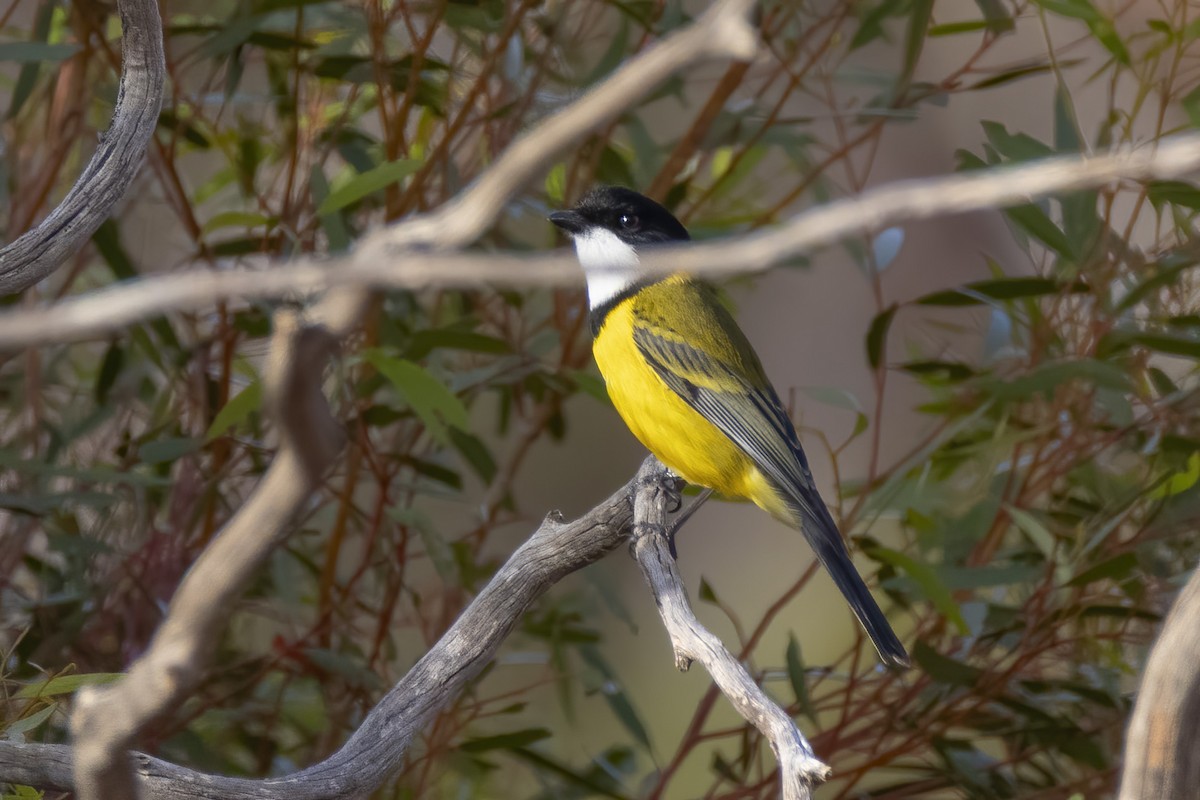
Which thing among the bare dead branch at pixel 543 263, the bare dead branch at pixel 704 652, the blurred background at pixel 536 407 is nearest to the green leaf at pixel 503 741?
the blurred background at pixel 536 407

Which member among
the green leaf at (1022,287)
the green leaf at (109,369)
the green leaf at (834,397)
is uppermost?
the green leaf at (1022,287)

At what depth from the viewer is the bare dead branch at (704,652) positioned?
2.80ft

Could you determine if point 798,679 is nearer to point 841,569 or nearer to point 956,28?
point 841,569

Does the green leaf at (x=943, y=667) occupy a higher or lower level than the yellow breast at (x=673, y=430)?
lower

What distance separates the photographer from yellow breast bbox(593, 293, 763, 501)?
1.67 m

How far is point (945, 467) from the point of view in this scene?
6.31 ft

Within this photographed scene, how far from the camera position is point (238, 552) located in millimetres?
501

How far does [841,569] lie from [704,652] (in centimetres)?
53

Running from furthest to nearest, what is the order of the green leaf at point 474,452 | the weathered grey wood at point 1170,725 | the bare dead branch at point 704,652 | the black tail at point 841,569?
1. the green leaf at point 474,452
2. the black tail at point 841,569
3. the bare dead branch at point 704,652
4. the weathered grey wood at point 1170,725

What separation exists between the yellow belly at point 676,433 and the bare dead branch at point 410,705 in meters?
0.17

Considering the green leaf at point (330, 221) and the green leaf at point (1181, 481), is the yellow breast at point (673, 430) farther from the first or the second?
the green leaf at point (1181, 481)

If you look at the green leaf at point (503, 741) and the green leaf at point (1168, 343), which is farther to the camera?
the green leaf at point (503, 741)

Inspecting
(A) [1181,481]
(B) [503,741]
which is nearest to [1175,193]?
(A) [1181,481]

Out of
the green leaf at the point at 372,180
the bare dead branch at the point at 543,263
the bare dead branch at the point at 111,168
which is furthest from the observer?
the green leaf at the point at 372,180
